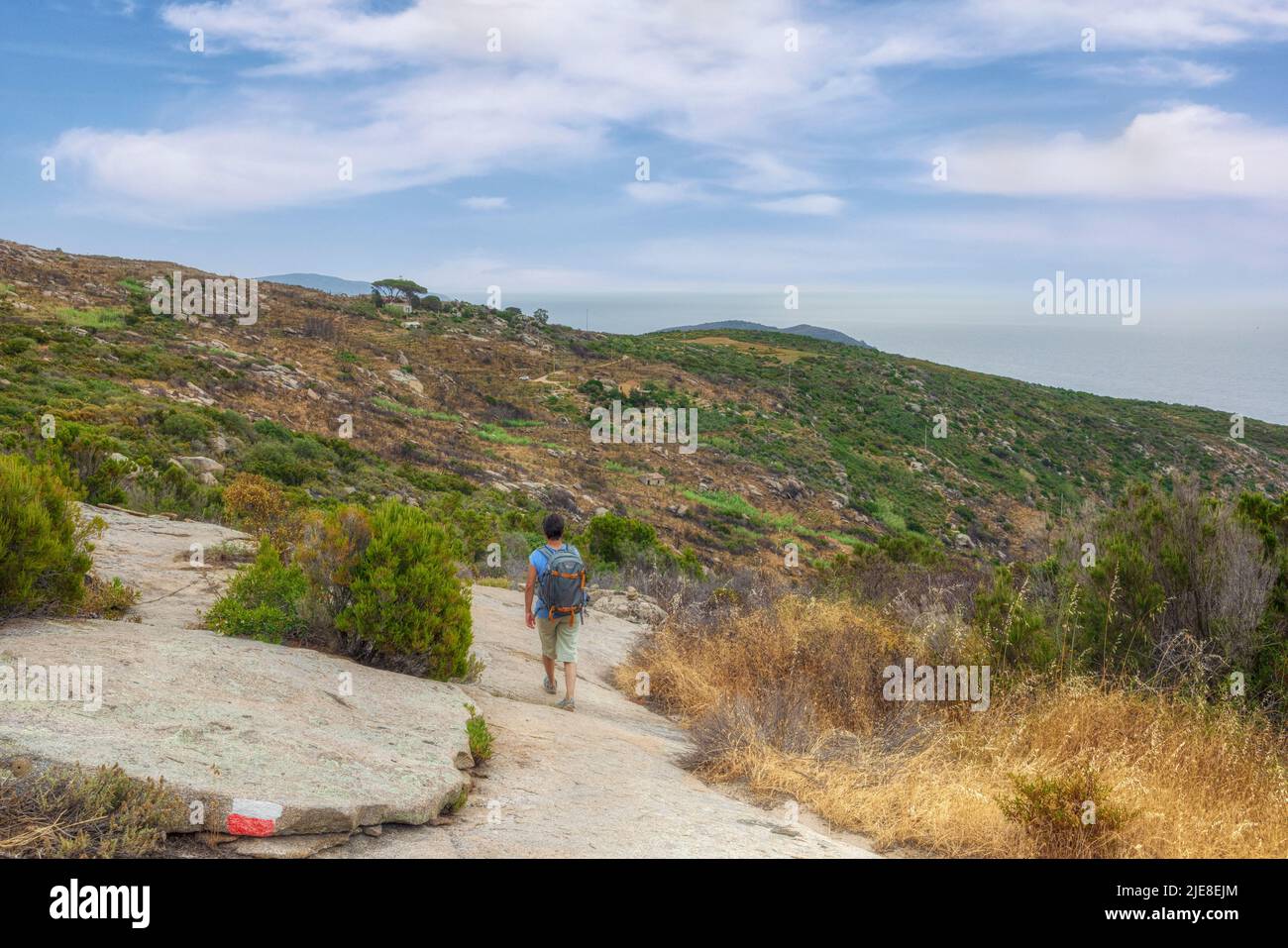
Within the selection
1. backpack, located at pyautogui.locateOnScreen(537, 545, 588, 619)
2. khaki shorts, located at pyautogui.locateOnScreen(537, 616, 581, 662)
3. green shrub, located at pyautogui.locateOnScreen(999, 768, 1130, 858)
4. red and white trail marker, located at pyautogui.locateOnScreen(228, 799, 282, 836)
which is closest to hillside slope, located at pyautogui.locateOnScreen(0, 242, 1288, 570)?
green shrub, located at pyautogui.locateOnScreen(999, 768, 1130, 858)

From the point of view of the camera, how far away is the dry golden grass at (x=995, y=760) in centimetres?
432

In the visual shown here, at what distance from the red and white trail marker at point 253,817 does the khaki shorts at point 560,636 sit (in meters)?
3.56

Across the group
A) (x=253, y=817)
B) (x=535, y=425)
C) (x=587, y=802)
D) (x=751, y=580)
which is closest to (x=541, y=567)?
(x=587, y=802)

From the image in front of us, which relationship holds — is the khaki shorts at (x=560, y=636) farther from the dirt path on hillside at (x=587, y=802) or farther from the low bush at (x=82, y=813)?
the low bush at (x=82, y=813)

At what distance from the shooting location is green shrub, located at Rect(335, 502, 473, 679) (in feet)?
19.2

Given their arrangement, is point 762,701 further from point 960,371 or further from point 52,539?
point 960,371

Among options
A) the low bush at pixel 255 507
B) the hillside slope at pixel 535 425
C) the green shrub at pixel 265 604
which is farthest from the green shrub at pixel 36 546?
the hillside slope at pixel 535 425

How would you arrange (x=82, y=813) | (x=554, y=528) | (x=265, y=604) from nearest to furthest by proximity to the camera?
1. (x=82, y=813)
2. (x=265, y=604)
3. (x=554, y=528)

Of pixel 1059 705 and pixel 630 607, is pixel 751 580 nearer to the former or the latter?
pixel 630 607

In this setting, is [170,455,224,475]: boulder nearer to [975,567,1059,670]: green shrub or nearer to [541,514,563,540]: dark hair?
[541,514,563,540]: dark hair

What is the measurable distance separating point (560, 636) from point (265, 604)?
2.32 metres

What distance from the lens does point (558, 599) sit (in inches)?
270
